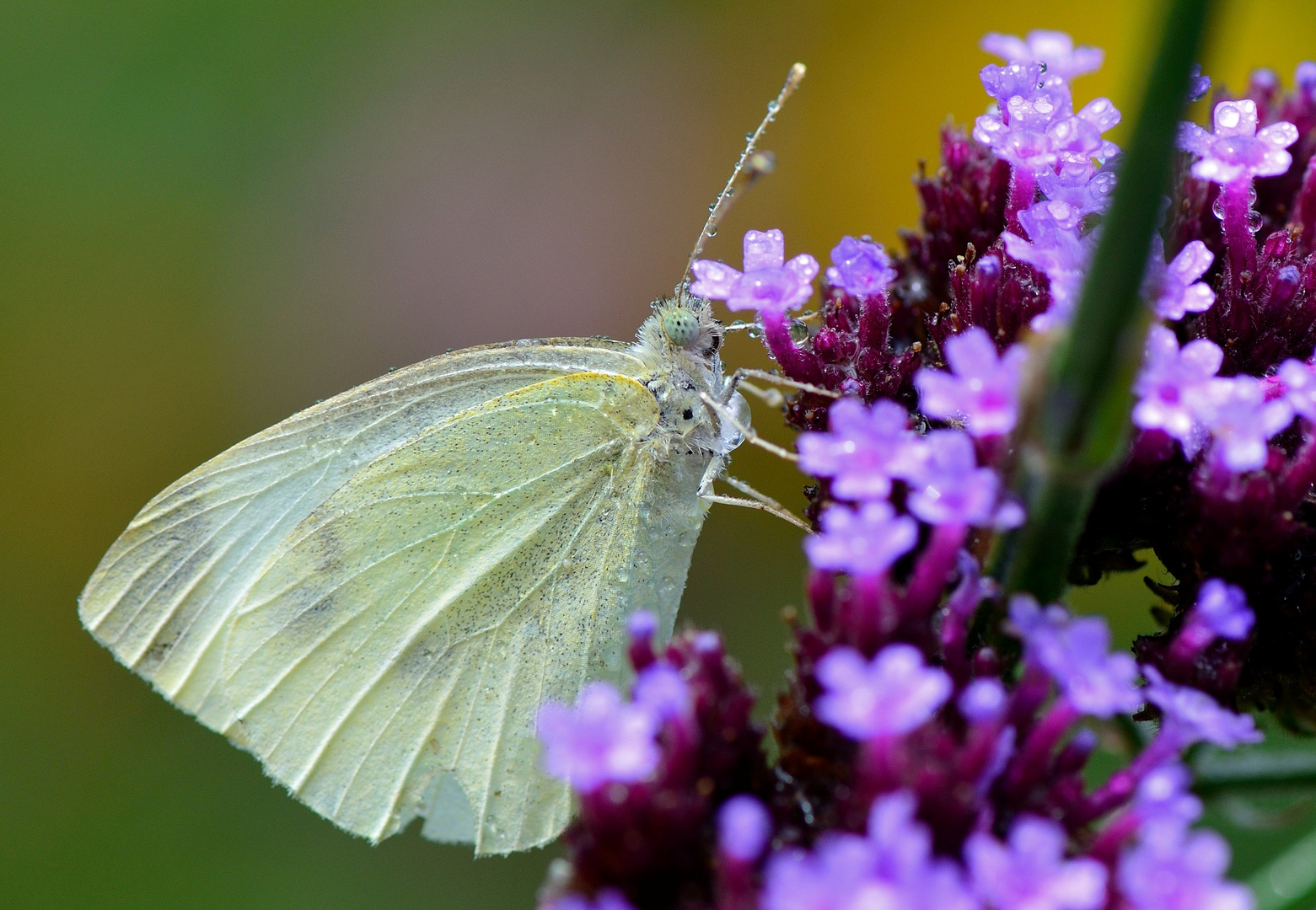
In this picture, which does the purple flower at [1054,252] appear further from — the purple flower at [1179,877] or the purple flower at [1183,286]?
the purple flower at [1179,877]

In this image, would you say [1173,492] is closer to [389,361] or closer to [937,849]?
[937,849]

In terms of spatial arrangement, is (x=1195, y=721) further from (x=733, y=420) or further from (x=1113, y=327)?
(x=733, y=420)

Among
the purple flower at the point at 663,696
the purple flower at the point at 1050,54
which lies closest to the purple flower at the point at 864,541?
the purple flower at the point at 663,696

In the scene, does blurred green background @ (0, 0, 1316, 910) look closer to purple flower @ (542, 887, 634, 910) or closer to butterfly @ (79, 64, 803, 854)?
butterfly @ (79, 64, 803, 854)

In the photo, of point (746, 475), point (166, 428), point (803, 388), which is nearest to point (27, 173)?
point (166, 428)

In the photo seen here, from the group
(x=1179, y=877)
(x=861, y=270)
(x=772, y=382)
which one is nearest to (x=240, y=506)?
(x=772, y=382)

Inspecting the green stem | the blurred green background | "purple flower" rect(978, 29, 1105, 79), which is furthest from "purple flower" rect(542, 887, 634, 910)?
the blurred green background
